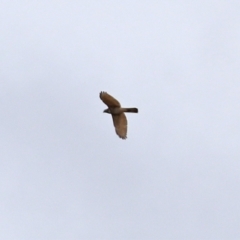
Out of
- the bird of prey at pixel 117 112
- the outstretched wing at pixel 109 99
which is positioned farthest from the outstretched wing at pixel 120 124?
the outstretched wing at pixel 109 99

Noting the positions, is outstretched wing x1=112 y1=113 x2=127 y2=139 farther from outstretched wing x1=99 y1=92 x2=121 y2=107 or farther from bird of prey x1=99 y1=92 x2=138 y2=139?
outstretched wing x1=99 y1=92 x2=121 y2=107

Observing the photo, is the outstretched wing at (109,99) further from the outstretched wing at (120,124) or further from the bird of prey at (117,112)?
the outstretched wing at (120,124)

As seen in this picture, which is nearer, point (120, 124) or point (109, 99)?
point (109, 99)

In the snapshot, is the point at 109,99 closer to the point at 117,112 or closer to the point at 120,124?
the point at 117,112

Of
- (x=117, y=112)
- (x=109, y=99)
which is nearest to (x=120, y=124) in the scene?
(x=117, y=112)

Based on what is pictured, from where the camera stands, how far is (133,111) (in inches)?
1093

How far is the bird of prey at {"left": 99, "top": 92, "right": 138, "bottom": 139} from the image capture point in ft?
91.7

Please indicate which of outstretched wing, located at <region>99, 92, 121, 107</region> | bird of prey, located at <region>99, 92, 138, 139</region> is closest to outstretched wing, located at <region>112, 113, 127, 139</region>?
bird of prey, located at <region>99, 92, 138, 139</region>

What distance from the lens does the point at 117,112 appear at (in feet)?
92.7

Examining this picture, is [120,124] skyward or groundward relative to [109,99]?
groundward

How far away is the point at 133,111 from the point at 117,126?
127 centimetres

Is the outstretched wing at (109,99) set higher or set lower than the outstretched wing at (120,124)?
higher

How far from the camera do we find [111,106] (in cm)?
2841

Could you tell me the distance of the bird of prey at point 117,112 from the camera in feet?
91.7
